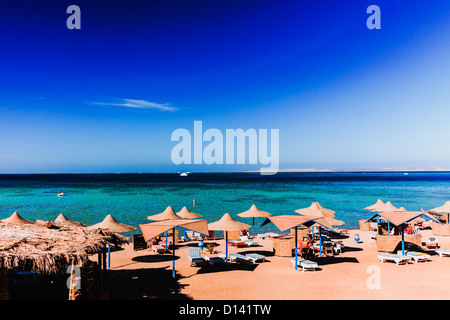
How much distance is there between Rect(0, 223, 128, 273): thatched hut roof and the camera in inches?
271

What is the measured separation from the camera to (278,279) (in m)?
11.1

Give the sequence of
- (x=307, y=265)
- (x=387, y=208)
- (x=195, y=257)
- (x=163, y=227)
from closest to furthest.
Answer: (x=163, y=227) < (x=307, y=265) < (x=195, y=257) < (x=387, y=208)

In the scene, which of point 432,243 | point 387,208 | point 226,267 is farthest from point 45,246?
point 387,208

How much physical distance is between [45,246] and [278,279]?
790 cm

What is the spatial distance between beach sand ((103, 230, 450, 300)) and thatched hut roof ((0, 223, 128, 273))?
2.38 meters

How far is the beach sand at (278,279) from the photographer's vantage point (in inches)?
371

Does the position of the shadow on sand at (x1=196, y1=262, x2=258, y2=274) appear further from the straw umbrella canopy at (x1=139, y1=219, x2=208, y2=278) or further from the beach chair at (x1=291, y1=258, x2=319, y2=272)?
the beach chair at (x1=291, y1=258, x2=319, y2=272)

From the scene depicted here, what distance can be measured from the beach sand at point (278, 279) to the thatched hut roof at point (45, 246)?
238 cm

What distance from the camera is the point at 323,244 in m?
15.8

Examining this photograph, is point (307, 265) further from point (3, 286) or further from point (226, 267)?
point (3, 286)

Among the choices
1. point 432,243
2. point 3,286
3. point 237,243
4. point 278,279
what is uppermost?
point 3,286
